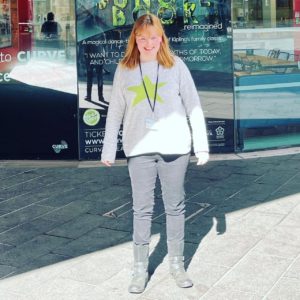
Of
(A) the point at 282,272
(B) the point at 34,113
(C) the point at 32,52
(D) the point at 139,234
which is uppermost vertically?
(C) the point at 32,52

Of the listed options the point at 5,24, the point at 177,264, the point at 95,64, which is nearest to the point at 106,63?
the point at 95,64

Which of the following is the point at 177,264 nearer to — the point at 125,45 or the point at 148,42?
the point at 148,42

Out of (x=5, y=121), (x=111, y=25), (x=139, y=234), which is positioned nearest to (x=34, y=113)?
(x=5, y=121)

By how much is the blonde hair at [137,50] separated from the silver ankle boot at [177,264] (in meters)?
1.22

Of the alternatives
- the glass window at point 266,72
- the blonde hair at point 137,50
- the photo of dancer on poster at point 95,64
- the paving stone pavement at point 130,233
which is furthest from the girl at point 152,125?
the glass window at point 266,72

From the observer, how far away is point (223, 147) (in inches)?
352

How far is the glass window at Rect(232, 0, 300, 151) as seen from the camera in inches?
345

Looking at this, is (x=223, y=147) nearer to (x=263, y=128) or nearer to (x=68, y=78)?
(x=263, y=128)

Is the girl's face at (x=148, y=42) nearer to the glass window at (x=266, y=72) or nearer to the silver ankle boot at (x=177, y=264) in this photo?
the silver ankle boot at (x=177, y=264)

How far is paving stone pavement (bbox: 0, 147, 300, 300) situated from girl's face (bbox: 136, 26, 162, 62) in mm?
1569

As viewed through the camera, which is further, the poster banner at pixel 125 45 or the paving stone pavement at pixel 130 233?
the poster banner at pixel 125 45

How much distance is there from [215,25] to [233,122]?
1.37m

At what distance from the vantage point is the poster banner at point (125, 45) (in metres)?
8.45

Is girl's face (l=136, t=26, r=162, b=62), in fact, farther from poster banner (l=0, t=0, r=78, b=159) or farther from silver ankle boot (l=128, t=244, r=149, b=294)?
poster banner (l=0, t=0, r=78, b=159)
